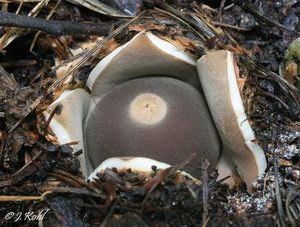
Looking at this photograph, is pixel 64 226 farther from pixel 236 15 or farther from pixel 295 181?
pixel 236 15

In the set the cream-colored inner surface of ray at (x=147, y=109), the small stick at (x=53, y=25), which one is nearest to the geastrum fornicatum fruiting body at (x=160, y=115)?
the cream-colored inner surface of ray at (x=147, y=109)

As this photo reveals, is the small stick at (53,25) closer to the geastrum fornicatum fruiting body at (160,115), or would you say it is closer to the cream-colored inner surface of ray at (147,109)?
the geastrum fornicatum fruiting body at (160,115)

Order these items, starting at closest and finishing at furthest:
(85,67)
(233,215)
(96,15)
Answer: (233,215) → (85,67) → (96,15)

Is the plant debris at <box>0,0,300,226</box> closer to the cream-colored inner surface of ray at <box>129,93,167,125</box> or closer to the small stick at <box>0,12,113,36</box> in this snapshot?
the small stick at <box>0,12,113,36</box>

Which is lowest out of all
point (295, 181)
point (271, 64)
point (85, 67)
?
point (295, 181)

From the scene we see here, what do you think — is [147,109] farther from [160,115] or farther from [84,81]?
[84,81]

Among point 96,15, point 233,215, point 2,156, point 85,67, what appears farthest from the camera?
point 96,15

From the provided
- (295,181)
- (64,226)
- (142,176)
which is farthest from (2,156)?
(295,181)
